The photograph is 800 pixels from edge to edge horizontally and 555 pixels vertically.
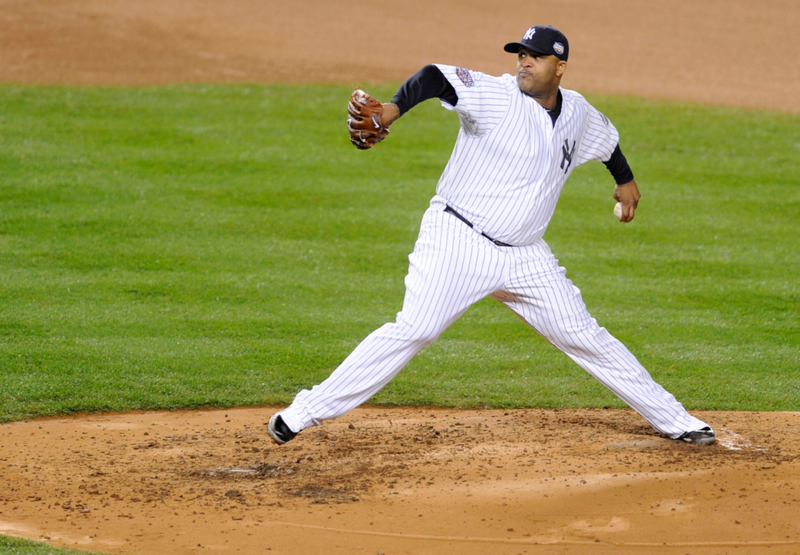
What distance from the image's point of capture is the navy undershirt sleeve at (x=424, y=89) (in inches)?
145

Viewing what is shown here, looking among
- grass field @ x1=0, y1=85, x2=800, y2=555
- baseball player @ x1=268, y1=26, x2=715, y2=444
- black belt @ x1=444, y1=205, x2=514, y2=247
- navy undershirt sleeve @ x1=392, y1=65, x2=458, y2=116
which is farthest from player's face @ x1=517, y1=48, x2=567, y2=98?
grass field @ x1=0, y1=85, x2=800, y2=555

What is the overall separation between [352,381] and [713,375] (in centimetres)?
298

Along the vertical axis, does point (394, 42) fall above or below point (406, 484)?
above

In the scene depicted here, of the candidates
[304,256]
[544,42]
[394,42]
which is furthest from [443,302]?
[394,42]

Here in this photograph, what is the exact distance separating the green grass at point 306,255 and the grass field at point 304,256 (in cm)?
3

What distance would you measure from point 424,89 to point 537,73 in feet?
2.03

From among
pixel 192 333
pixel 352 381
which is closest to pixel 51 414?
pixel 192 333

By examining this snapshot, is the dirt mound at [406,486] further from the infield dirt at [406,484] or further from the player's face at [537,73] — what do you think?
the player's face at [537,73]

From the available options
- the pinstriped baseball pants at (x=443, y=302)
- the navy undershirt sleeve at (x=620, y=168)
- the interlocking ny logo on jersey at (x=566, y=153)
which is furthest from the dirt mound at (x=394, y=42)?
the pinstriped baseball pants at (x=443, y=302)

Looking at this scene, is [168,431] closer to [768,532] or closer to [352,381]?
[352,381]

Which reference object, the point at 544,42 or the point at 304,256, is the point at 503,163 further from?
the point at 304,256

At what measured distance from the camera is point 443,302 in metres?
3.91

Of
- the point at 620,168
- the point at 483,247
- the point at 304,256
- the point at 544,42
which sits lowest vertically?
the point at 304,256

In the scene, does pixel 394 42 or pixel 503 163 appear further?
pixel 394 42
